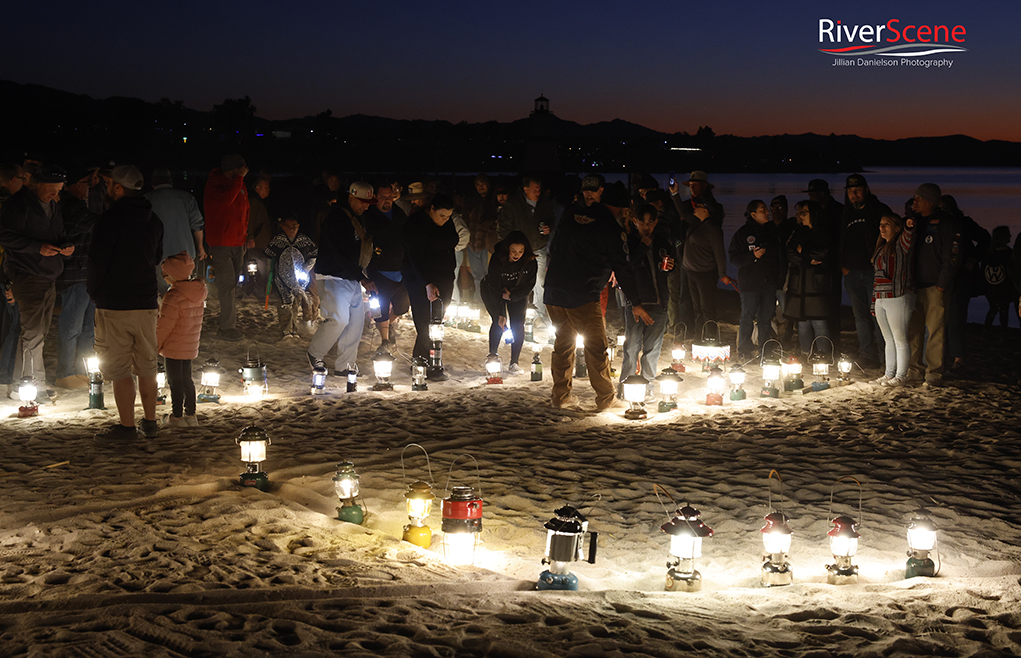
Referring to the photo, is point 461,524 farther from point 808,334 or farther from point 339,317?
point 808,334

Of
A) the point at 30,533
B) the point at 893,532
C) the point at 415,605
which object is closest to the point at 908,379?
the point at 893,532

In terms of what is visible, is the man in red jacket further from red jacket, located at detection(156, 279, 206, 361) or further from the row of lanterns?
the row of lanterns

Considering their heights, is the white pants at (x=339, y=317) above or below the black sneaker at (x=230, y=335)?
above

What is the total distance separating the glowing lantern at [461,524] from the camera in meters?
5.07


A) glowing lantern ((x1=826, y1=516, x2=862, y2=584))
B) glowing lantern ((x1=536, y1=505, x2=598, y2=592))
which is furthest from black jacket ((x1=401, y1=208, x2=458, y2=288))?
glowing lantern ((x1=826, y1=516, x2=862, y2=584))

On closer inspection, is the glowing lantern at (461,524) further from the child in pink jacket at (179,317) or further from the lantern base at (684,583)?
the child in pink jacket at (179,317)

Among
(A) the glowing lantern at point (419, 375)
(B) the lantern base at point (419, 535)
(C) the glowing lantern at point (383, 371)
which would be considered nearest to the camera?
(B) the lantern base at point (419, 535)

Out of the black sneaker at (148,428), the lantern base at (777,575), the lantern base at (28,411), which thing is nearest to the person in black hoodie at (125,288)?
the black sneaker at (148,428)

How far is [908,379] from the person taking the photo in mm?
9883

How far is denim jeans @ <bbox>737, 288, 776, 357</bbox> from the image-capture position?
36.7 ft

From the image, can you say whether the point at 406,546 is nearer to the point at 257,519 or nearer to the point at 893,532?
the point at 257,519

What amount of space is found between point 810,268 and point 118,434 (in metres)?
7.71

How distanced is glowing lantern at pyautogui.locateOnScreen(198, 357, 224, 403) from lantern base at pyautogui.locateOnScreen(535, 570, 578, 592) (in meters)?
5.28

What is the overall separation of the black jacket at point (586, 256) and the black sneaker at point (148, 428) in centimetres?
379
